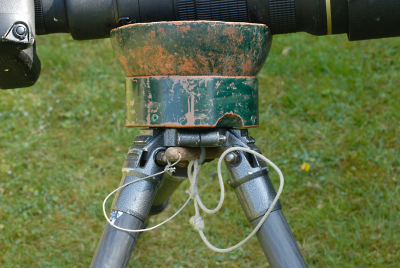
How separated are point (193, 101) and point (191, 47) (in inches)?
5.1

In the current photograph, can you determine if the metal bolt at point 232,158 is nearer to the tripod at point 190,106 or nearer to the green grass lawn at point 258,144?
the tripod at point 190,106

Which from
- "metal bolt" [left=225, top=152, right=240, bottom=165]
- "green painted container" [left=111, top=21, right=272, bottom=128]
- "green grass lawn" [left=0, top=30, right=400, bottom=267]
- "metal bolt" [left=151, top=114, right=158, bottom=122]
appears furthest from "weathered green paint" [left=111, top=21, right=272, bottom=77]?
"green grass lawn" [left=0, top=30, right=400, bottom=267]

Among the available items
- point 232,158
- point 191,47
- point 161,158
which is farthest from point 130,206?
point 191,47

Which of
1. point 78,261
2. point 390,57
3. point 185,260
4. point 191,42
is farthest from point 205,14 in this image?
point 390,57

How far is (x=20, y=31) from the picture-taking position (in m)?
0.90

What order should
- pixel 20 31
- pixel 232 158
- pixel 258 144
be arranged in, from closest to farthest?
1. pixel 20 31
2. pixel 232 158
3. pixel 258 144

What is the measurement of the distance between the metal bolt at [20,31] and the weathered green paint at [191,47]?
8.7 inches

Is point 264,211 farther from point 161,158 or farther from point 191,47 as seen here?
point 191,47

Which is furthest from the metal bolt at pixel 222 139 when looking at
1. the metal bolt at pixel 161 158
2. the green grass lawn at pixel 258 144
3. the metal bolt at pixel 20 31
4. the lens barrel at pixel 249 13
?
the green grass lawn at pixel 258 144

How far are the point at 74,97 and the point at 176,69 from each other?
171 centimetres

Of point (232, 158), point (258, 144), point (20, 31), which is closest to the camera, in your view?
point (20, 31)

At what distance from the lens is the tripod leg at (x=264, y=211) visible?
3.16 ft

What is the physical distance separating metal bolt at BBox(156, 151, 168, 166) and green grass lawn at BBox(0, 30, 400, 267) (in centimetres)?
81

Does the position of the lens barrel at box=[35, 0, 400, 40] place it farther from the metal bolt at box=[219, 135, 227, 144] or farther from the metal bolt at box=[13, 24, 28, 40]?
the metal bolt at box=[219, 135, 227, 144]
